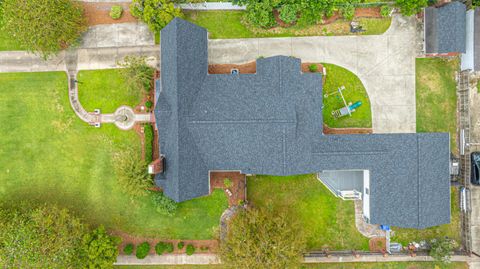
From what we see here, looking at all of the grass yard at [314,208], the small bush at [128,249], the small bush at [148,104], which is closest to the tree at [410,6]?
the grass yard at [314,208]

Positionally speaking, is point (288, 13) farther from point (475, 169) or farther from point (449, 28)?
point (475, 169)

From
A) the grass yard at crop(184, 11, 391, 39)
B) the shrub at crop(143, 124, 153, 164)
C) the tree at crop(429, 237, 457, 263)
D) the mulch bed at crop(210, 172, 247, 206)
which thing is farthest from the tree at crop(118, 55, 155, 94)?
the tree at crop(429, 237, 457, 263)

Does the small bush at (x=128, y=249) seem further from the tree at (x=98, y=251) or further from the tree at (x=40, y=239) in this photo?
the tree at (x=40, y=239)

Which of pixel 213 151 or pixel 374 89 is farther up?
pixel 374 89

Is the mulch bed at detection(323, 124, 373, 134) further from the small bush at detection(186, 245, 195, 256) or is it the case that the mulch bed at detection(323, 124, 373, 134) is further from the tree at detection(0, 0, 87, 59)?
the tree at detection(0, 0, 87, 59)

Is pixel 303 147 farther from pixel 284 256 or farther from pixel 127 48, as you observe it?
pixel 127 48

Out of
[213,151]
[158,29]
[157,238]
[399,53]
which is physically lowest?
[157,238]

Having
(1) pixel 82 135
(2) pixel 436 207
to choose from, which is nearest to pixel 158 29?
(1) pixel 82 135
